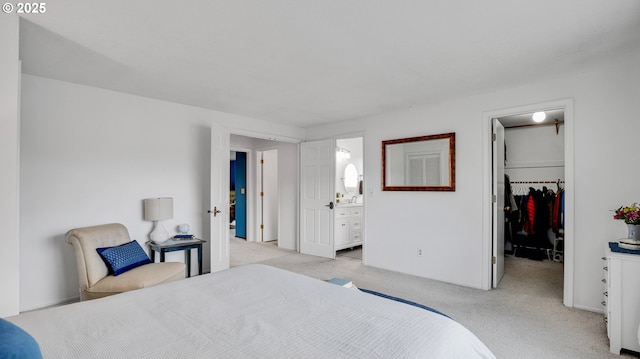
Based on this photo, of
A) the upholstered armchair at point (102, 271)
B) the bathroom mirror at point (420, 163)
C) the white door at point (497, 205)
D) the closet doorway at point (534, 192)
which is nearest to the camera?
the upholstered armchair at point (102, 271)

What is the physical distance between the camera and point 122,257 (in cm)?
284

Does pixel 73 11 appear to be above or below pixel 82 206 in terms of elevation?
above

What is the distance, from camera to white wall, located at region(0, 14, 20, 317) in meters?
1.79

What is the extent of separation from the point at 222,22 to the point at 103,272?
93.7 inches

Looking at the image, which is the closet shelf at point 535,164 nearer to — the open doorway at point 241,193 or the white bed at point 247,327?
the white bed at point 247,327

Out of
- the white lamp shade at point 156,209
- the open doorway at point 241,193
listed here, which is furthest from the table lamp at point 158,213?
the open doorway at point 241,193

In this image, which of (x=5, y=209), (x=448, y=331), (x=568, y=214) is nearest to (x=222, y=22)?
(x=5, y=209)

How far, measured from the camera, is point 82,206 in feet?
10.4

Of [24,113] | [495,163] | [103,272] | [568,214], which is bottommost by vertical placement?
[103,272]

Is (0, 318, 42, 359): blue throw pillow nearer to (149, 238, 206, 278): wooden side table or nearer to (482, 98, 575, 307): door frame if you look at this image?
(149, 238, 206, 278): wooden side table

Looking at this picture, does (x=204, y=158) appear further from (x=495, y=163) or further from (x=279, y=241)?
(x=495, y=163)

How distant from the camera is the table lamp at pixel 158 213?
3.48 m

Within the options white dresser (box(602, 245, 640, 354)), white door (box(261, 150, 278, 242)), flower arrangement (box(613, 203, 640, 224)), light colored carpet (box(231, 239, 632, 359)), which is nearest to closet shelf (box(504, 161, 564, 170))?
light colored carpet (box(231, 239, 632, 359))

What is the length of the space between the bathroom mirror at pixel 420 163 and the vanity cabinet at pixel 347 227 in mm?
1217
